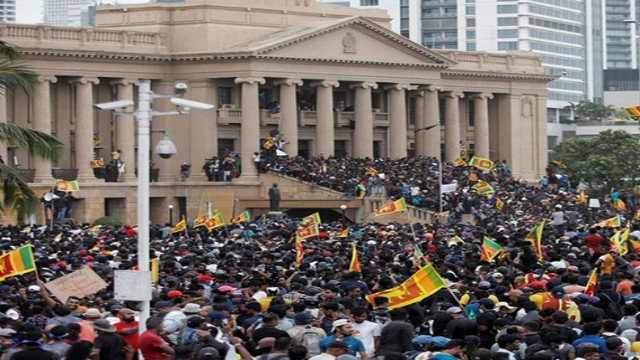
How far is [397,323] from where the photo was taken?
24906mm

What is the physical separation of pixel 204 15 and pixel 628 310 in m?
64.8

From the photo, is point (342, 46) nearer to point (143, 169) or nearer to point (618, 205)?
point (618, 205)

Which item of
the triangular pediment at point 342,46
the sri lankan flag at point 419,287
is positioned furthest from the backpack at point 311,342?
the triangular pediment at point 342,46

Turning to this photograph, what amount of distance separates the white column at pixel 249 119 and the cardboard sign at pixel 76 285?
185 ft

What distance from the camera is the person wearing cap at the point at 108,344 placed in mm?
23547

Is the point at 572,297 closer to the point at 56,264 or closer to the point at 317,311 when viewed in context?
the point at 317,311

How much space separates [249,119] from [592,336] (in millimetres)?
64071

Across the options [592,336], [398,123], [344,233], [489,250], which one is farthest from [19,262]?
[398,123]

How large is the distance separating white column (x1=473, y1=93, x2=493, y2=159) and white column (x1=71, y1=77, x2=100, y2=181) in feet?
80.4

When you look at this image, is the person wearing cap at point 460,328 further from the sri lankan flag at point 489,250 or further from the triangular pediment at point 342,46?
the triangular pediment at point 342,46

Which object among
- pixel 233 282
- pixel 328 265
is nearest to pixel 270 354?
pixel 233 282

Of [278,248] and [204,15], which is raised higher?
[204,15]

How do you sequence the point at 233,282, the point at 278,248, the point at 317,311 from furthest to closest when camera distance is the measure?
the point at 278,248, the point at 233,282, the point at 317,311

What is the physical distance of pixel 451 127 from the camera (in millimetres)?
99688
